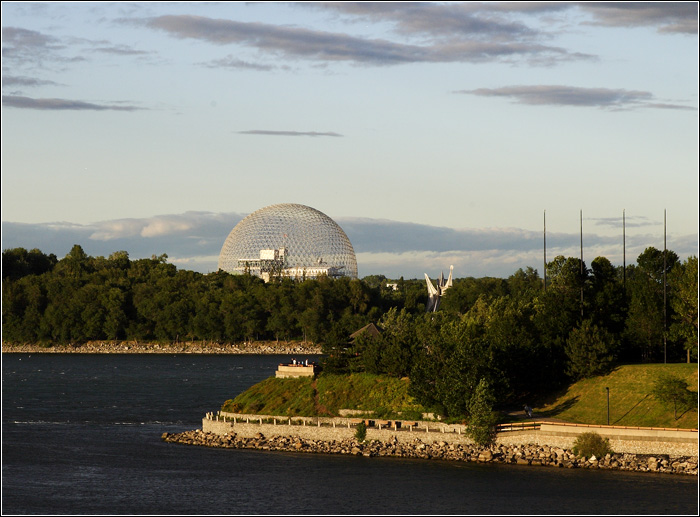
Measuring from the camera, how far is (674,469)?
60.7m

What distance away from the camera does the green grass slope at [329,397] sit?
76938 millimetres

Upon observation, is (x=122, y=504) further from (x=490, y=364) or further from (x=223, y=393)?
(x=223, y=393)

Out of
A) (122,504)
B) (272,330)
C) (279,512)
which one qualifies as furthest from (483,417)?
(272,330)

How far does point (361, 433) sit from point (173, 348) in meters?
118

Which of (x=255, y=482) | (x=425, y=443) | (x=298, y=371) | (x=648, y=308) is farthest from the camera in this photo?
(x=298, y=371)

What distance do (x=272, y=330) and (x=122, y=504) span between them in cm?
12842

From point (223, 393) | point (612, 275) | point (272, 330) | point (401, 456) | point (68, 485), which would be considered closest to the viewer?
point (68, 485)

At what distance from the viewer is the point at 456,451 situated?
68.1 metres

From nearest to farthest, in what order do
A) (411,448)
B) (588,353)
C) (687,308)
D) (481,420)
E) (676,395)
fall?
1. (676,395)
2. (481,420)
3. (411,448)
4. (588,353)
5. (687,308)

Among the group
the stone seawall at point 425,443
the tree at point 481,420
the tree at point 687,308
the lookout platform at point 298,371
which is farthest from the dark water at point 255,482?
the tree at point 687,308

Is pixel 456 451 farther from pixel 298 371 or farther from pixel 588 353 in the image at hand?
pixel 298 371

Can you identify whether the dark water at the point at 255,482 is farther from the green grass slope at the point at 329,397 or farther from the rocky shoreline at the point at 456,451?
the green grass slope at the point at 329,397

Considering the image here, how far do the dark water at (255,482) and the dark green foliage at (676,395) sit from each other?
30.5 ft

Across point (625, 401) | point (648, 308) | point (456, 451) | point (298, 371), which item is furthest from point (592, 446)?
point (298, 371)
